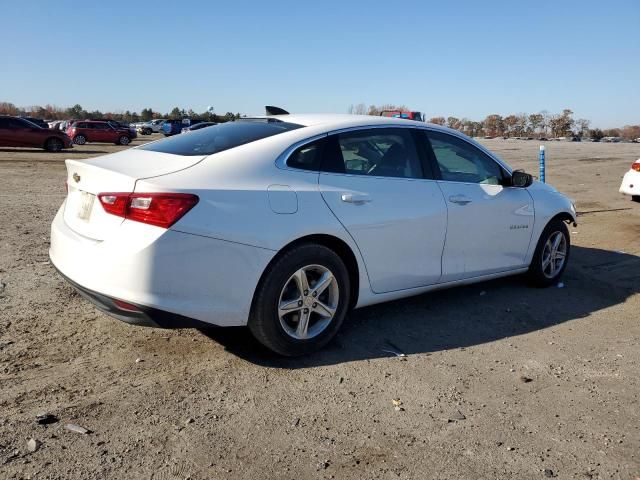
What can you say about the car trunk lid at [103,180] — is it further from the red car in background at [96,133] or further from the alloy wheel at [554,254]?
the red car in background at [96,133]

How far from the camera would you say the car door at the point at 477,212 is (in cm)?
480

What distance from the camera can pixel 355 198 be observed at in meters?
4.11

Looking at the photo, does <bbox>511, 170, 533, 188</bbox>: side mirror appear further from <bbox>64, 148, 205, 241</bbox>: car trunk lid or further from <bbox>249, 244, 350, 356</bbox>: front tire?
<bbox>64, 148, 205, 241</bbox>: car trunk lid

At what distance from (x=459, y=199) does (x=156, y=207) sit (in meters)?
2.58

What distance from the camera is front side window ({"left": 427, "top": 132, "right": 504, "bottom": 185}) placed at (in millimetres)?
4895

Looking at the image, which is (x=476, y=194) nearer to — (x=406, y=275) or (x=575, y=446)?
(x=406, y=275)

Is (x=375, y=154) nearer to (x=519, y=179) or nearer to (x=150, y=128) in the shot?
(x=519, y=179)

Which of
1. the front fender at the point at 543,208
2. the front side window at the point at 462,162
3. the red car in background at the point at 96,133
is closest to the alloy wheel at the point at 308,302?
the front side window at the point at 462,162

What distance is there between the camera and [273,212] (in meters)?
3.65

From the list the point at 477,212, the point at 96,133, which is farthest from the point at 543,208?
the point at 96,133

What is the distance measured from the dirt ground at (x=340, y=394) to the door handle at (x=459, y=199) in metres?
0.97

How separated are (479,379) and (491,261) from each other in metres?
1.71

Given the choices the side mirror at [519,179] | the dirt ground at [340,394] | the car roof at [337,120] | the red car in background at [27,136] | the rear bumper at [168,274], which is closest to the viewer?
the dirt ground at [340,394]

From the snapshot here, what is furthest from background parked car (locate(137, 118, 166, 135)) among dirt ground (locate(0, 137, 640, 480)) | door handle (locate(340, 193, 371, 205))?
door handle (locate(340, 193, 371, 205))
